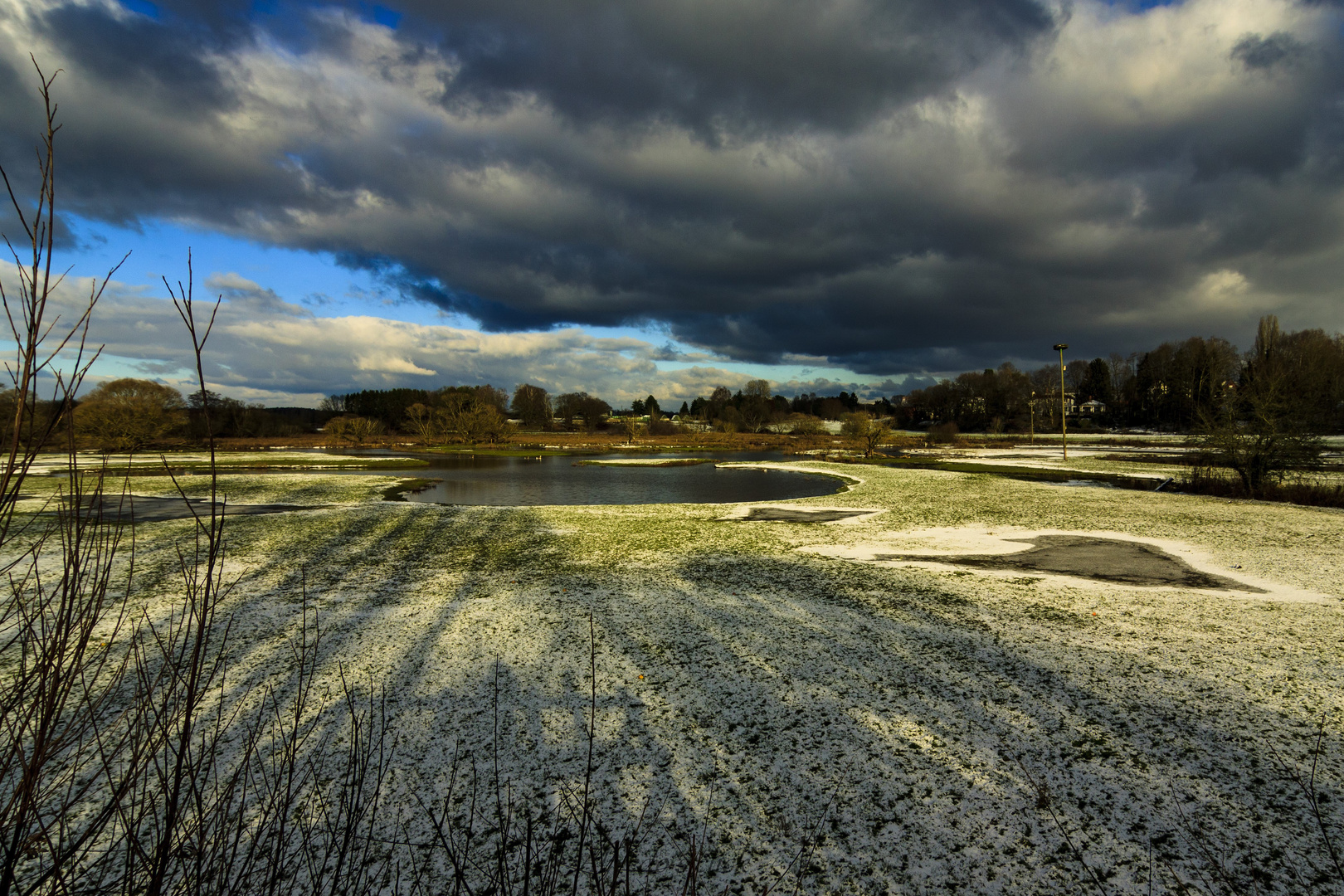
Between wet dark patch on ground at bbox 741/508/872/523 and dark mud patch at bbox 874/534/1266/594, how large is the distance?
5.25 meters

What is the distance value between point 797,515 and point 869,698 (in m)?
13.4

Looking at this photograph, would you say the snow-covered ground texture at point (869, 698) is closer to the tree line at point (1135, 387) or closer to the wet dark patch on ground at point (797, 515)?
the wet dark patch on ground at point (797, 515)

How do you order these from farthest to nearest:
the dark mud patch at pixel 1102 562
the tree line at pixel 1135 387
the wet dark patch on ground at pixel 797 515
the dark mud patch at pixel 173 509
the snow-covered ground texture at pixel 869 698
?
the tree line at pixel 1135 387 < the wet dark patch on ground at pixel 797 515 < the dark mud patch at pixel 173 509 < the dark mud patch at pixel 1102 562 < the snow-covered ground texture at pixel 869 698

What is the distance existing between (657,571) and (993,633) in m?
5.97

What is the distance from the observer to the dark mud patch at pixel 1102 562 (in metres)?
11.2

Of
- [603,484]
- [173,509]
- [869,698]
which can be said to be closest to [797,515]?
[869,698]

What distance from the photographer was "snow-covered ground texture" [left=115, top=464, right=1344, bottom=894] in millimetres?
4738

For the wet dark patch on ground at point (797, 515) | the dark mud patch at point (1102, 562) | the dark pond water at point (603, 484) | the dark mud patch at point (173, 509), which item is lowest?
the dark pond water at point (603, 484)

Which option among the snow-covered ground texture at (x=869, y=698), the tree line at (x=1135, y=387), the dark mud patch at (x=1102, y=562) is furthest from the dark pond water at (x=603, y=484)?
the tree line at (x=1135, y=387)

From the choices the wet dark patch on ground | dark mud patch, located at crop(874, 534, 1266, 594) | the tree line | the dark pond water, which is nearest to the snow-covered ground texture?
dark mud patch, located at crop(874, 534, 1266, 594)

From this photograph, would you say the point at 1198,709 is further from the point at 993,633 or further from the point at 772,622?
the point at 772,622

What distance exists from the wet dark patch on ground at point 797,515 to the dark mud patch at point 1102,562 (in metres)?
5.25

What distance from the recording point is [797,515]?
20.0 meters

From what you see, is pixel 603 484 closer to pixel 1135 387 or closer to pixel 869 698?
pixel 869 698
